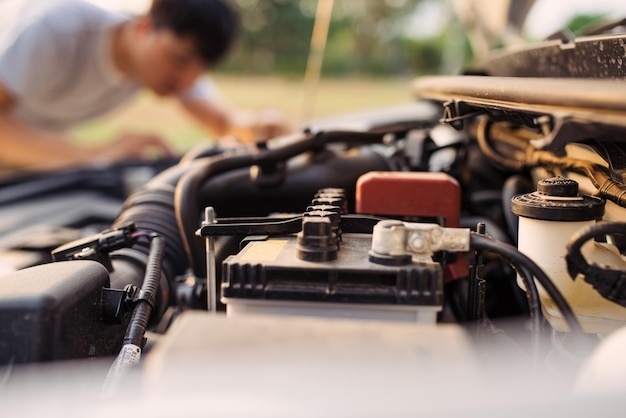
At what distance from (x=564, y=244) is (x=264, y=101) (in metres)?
10.4

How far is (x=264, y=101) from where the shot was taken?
35.3ft

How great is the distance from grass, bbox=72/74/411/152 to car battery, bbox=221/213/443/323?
6.90 m

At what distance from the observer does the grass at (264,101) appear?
8.70 metres

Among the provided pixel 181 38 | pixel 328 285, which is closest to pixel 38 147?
pixel 181 38

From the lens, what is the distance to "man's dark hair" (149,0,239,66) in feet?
7.57

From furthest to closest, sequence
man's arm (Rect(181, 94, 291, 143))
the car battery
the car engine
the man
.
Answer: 1. man's arm (Rect(181, 94, 291, 143))
2. the man
3. the car battery
4. the car engine

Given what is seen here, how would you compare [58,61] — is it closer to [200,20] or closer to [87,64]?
[87,64]

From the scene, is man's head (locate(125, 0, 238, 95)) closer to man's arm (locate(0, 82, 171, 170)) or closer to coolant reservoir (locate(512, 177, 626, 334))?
man's arm (locate(0, 82, 171, 170))

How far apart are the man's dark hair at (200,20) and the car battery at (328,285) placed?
1968 mm

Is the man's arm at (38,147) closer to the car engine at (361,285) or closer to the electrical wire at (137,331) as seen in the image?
the car engine at (361,285)

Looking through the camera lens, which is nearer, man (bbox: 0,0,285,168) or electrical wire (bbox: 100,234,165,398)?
electrical wire (bbox: 100,234,165,398)

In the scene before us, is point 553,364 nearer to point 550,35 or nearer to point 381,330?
point 381,330

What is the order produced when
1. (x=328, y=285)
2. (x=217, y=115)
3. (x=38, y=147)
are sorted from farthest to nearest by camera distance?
(x=217, y=115), (x=38, y=147), (x=328, y=285)

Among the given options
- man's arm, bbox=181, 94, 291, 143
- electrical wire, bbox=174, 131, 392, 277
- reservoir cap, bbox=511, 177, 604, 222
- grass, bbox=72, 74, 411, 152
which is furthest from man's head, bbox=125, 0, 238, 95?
grass, bbox=72, 74, 411, 152
